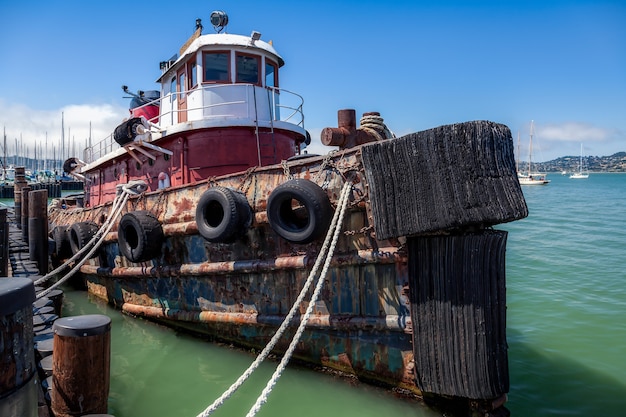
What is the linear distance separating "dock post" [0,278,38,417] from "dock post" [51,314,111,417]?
1.41m

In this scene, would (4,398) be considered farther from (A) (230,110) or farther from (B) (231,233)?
(A) (230,110)

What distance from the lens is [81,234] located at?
9.12 metres

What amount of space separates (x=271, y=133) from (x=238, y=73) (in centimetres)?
137

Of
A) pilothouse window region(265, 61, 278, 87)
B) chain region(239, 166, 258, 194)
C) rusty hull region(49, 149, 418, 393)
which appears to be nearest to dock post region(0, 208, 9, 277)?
rusty hull region(49, 149, 418, 393)

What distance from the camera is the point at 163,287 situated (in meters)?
7.57

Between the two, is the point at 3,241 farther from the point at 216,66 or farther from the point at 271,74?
the point at 271,74

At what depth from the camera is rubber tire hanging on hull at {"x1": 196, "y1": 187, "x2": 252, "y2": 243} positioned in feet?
19.1

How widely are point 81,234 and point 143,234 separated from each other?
9.43 ft

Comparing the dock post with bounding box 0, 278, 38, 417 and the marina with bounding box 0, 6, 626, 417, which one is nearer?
the dock post with bounding box 0, 278, 38, 417

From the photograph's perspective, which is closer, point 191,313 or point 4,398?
point 4,398

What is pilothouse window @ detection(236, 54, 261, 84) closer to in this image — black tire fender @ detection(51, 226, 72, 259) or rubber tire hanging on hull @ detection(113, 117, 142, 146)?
rubber tire hanging on hull @ detection(113, 117, 142, 146)

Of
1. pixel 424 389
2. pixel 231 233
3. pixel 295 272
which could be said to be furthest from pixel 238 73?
pixel 424 389

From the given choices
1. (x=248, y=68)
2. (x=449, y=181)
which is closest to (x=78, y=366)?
(x=449, y=181)

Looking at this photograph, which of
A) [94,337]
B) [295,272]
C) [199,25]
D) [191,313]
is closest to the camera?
[94,337]
